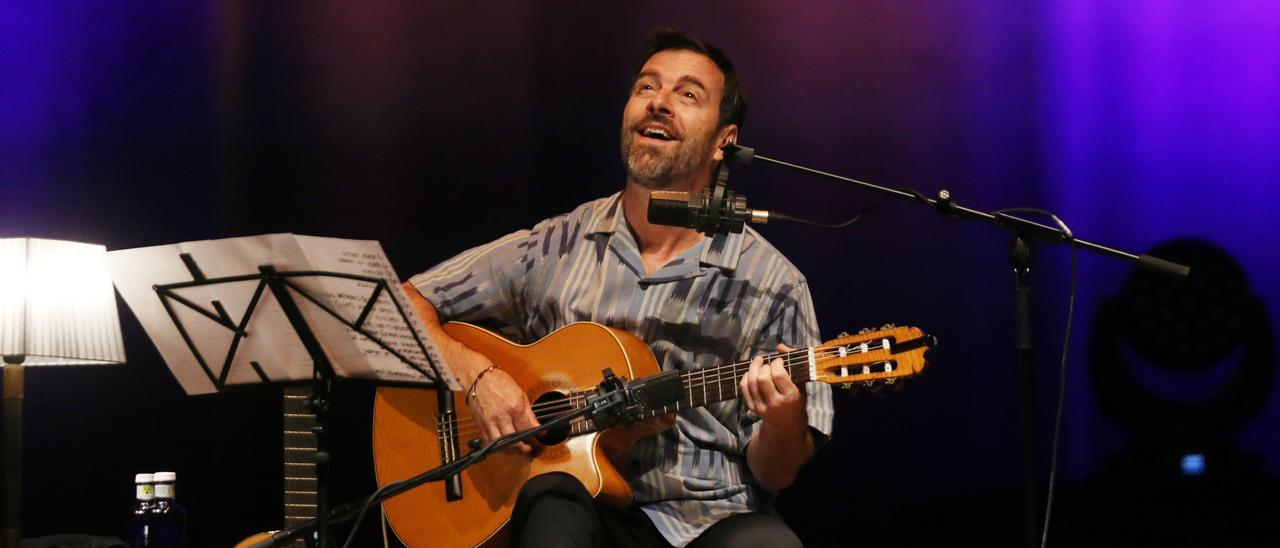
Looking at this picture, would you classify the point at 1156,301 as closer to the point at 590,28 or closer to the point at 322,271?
the point at 590,28

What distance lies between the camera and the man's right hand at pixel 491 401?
2787mm

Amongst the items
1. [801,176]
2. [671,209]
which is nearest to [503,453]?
[671,209]

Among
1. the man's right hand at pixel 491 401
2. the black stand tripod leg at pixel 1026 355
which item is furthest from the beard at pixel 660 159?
the black stand tripod leg at pixel 1026 355

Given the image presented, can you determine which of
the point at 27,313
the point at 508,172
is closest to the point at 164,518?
the point at 27,313

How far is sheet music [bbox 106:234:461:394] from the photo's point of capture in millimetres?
2225

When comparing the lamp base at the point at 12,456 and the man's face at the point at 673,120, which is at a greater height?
the man's face at the point at 673,120

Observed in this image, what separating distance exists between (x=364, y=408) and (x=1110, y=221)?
7.56ft

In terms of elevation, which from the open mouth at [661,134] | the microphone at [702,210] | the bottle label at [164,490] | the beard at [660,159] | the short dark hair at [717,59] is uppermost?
the short dark hair at [717,59]

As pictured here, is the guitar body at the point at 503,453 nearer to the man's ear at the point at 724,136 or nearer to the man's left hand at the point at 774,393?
the man's left hand at the point at 774,393

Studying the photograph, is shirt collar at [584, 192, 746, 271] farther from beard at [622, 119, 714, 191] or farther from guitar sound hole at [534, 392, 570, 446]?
guitar sound hole at [534, 392, 570, 446]

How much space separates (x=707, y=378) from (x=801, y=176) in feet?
3.88

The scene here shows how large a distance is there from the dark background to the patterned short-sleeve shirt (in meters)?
0.54

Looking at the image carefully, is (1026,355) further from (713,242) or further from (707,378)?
(713,242)

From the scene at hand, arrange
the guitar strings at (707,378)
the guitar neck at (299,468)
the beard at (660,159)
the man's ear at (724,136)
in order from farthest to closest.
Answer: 1. the man's ear at (724,136)
2. the beard at (660,159)
3. the guitar neck at (299,468)
4. the guitar strings at (707,378)
